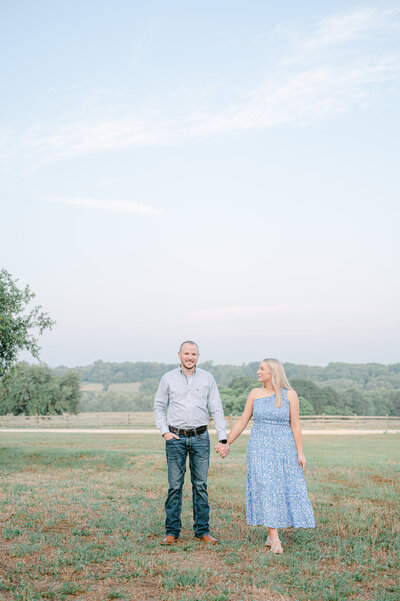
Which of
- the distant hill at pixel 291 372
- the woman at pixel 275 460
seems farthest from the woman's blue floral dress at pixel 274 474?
the distant hill at pixel 291 372

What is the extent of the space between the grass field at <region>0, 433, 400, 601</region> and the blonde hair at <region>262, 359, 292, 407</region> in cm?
177

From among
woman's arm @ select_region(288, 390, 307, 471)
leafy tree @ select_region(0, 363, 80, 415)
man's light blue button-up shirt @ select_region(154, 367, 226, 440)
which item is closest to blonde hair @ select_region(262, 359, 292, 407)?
woman's arm @ select_region(288, 390, 307, 471)

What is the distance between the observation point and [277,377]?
6.69 meters

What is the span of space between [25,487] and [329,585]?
7.87 m

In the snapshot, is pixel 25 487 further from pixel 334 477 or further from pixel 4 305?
pixel 334 477

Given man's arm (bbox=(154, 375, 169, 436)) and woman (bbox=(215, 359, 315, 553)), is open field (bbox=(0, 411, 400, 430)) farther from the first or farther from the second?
woman (bbox=(215, 359, 315, 553))

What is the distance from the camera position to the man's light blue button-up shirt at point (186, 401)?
6914 millimetres

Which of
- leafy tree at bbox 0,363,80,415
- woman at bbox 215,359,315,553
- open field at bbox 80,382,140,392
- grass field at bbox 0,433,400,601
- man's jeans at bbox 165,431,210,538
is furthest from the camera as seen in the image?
open field at bbox 80,382,140,392

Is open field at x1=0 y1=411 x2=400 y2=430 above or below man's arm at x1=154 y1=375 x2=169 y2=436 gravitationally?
below

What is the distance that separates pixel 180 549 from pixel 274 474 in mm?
1413

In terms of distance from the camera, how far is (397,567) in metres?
6.01

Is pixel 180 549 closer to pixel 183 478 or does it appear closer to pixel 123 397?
pixel 183 478

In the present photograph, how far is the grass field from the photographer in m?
5.23

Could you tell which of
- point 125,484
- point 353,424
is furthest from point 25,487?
point 353,424
